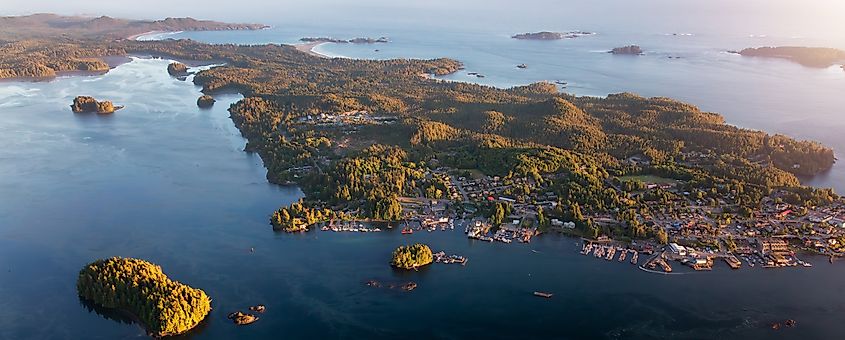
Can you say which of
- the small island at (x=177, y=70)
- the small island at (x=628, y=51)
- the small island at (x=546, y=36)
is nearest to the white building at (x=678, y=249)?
the small island at (x=177, y=70)

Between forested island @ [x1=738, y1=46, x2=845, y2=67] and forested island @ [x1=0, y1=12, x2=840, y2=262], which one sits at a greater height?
forested island @ [x1=738, y1=46, x2=845, y2=67]

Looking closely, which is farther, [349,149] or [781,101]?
[781,101]

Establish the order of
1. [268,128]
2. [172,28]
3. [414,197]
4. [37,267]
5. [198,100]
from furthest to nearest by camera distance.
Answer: [172,28]
[198,100]
[268,128]
[414,197]
[37,267]

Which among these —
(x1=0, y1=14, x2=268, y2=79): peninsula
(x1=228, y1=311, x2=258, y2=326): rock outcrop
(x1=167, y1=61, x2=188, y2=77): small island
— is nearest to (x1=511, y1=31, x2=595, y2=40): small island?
(x1=0, y1=14, x2=268, y2=79): peninsula

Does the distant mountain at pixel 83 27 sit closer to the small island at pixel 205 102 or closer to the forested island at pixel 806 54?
the small island at pixel 205 102

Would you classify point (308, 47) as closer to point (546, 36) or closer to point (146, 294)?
point (546, 36)

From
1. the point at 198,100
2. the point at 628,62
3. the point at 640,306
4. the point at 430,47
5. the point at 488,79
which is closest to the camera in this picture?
the point at 640,306

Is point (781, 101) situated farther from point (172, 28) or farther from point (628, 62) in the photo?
point (172, 28)

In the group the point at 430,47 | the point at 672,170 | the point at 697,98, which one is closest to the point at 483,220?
the point at 672,170

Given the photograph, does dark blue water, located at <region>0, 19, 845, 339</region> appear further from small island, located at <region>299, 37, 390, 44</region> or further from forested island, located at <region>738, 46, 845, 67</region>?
small island, located at <region>299, 37, 390, 44</region>
